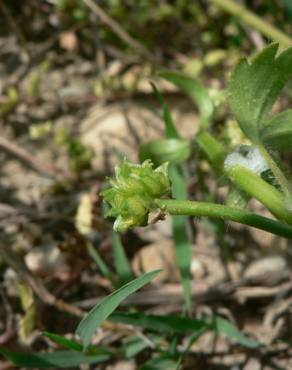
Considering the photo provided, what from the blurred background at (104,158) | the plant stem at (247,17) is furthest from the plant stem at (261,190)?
the plant stem at (247,17)

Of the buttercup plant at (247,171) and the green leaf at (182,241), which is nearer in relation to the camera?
the buttercup plant at (247,171)

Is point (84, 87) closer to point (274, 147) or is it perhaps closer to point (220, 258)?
point (220, 258)

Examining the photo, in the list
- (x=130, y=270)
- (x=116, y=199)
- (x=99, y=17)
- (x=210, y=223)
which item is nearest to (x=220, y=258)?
(x=210, y=223)

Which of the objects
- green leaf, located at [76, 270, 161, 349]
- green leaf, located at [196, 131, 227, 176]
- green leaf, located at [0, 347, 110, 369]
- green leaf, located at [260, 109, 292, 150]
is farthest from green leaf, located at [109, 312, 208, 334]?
green leaf, located at [260, 109, 292, 150]

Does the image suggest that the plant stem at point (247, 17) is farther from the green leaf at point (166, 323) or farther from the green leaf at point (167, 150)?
the green leaf at point (166, 323)

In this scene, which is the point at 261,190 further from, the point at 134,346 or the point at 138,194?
the point at 134,346

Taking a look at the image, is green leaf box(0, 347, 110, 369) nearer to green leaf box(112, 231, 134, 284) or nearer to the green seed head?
green leaf box(112, 231, 134, 284)

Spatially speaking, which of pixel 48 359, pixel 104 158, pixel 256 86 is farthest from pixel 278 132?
pixel 104 158
